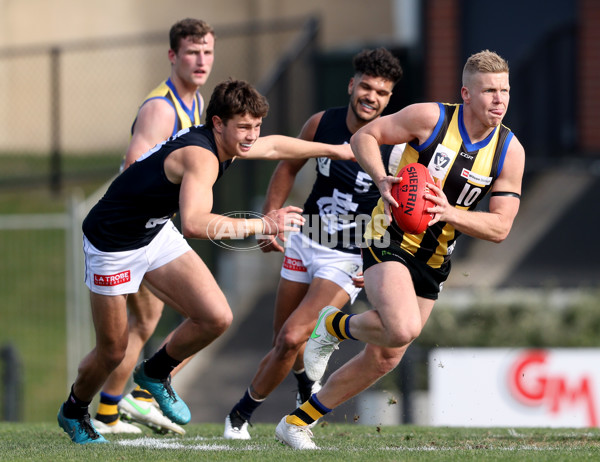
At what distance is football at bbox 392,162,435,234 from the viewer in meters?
5.54

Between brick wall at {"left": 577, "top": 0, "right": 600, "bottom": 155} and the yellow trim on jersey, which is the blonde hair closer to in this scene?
the yellow trim on jersey

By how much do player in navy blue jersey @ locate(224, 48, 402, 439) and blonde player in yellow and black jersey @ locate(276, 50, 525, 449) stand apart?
71cm

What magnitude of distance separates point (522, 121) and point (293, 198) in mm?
3550

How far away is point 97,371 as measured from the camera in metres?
6.33

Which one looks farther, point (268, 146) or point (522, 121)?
point (522, 121)

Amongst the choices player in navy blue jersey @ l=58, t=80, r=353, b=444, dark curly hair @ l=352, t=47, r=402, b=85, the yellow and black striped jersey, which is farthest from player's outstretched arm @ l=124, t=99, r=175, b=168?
the yellow and black striped jersey

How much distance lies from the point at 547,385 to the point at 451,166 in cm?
499

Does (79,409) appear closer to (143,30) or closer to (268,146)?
(268,146)

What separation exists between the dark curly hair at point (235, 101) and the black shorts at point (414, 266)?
1096 mm

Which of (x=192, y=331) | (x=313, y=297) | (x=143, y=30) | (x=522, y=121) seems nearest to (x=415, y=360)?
(x=313, y=297)

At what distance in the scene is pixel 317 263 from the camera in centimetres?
683

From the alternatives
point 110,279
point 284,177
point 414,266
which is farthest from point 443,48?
point 110,279

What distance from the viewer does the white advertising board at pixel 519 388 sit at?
991 cm

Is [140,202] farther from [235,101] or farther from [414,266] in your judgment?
[414,266]
